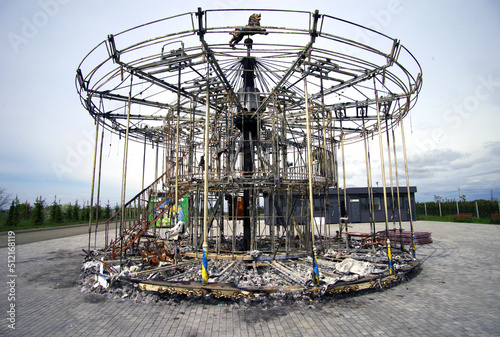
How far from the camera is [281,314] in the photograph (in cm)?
661

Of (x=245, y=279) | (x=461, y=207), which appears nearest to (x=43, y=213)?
(x=245, y=279)

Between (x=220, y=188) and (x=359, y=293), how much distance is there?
22.0ft

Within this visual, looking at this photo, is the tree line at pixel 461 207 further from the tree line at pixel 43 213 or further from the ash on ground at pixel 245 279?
the tree line at pixel 43 213

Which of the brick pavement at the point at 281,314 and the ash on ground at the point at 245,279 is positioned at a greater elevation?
the ash on ground at the point at 245,279

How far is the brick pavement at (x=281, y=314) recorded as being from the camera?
580cm

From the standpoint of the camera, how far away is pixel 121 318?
6559 mm

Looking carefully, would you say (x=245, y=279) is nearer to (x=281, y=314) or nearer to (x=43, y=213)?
(x=281, y=314)

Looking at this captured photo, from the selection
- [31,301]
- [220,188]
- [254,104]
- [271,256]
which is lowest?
[31,301]

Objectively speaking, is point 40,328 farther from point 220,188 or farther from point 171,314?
point 220,188

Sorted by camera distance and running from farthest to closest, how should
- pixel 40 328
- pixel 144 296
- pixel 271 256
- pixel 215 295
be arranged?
1. pixel 271 256
2. pixel 144 296
3. pixel 215 295
4. pixel 40 328

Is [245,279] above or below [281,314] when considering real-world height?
above

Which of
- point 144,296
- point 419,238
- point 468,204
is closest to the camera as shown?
point 144,296

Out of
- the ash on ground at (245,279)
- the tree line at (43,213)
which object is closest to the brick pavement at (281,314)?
the ash on ground at (245,279)

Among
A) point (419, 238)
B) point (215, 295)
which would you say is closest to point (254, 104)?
point (215, 295)
